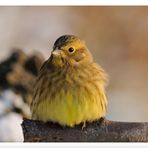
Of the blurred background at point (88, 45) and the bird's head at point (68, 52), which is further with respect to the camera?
the blurred background at point (88, 45)

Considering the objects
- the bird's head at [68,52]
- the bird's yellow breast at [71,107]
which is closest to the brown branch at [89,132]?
the bird's yellow breast at [71,107]

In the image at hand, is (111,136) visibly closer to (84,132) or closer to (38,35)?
(84,132)

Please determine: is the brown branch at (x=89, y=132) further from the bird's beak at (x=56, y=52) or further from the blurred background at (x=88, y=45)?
the bird's beak at (x=56, y=52)

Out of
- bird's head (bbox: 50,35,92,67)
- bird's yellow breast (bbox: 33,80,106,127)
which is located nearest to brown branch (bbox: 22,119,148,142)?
bird's yellow breast (bbox: 33,80,106,127)

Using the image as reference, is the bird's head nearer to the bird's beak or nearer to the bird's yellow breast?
the bird's beak

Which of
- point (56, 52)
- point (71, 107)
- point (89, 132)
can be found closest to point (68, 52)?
point (56, 52)

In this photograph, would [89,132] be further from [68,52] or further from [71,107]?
[68,52]
